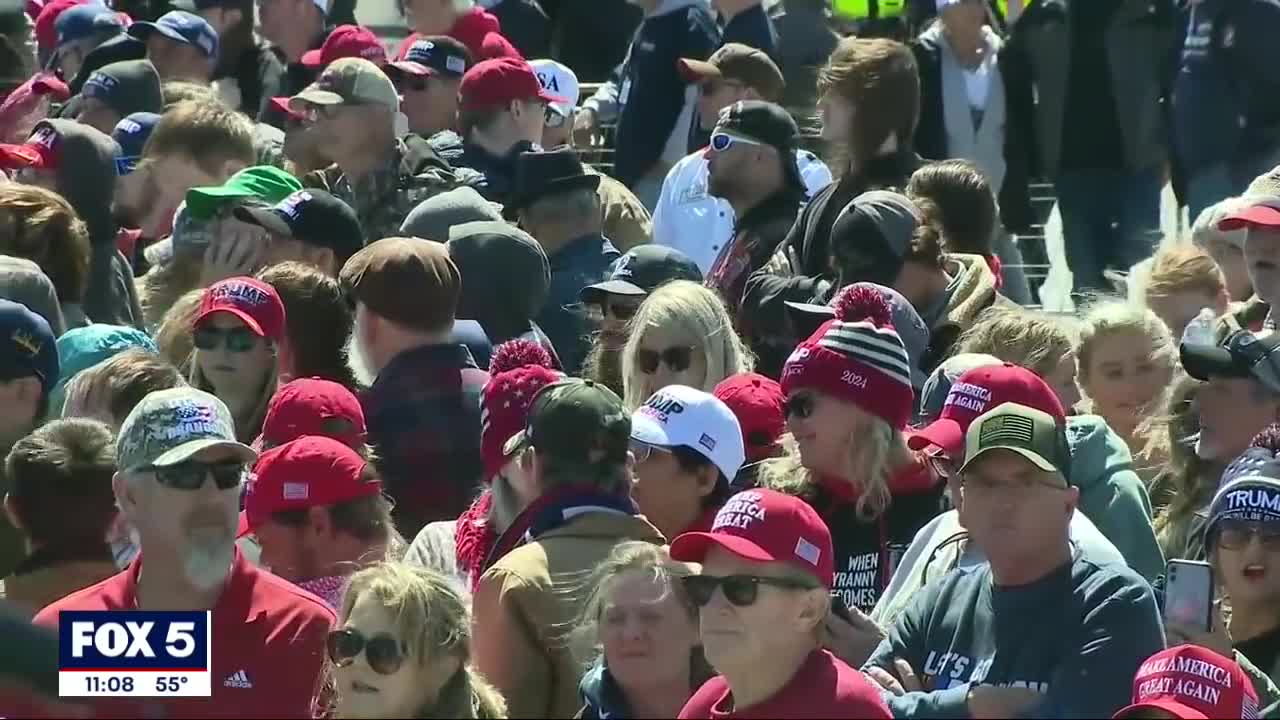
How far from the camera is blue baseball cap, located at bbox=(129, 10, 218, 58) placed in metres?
12.5

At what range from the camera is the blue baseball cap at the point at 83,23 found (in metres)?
13.0

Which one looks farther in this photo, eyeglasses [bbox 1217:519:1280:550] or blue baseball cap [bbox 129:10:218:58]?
blue baseball cap [bbox 129:10:218:58]

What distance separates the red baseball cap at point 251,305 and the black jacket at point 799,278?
66.8 inches

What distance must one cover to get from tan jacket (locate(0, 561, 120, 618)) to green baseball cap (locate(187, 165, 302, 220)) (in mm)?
2979

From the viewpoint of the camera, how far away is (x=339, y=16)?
50.7 ft

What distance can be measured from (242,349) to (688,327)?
1280 mm

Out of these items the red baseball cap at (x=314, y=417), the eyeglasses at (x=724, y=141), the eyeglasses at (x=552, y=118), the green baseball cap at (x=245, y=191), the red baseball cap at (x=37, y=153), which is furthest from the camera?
the eyeglasses at (x=552, y=118)

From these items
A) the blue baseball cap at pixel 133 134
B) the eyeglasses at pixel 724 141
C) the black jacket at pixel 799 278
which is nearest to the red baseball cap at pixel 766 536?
the black jacket at pixel 799 278

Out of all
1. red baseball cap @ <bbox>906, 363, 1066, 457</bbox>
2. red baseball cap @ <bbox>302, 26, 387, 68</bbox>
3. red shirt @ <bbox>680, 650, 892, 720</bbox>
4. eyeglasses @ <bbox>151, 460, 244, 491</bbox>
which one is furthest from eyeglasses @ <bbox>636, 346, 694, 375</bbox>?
red baseball cap @ <bbox>302, 26, 387, 68</bbox>

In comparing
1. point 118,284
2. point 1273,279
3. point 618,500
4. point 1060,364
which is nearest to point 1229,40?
point 1273,279

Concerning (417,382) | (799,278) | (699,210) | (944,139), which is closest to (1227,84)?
(944,139)

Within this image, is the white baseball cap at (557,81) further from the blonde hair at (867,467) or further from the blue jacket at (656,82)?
the blonde hair at (867,467)

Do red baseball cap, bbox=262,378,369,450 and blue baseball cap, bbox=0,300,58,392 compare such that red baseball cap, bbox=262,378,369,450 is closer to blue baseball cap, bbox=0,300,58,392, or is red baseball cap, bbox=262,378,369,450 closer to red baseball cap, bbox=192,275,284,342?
red baseball cap, bbox=192,275,284,342

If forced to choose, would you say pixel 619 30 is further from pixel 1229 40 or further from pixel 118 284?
pixel 118 284
